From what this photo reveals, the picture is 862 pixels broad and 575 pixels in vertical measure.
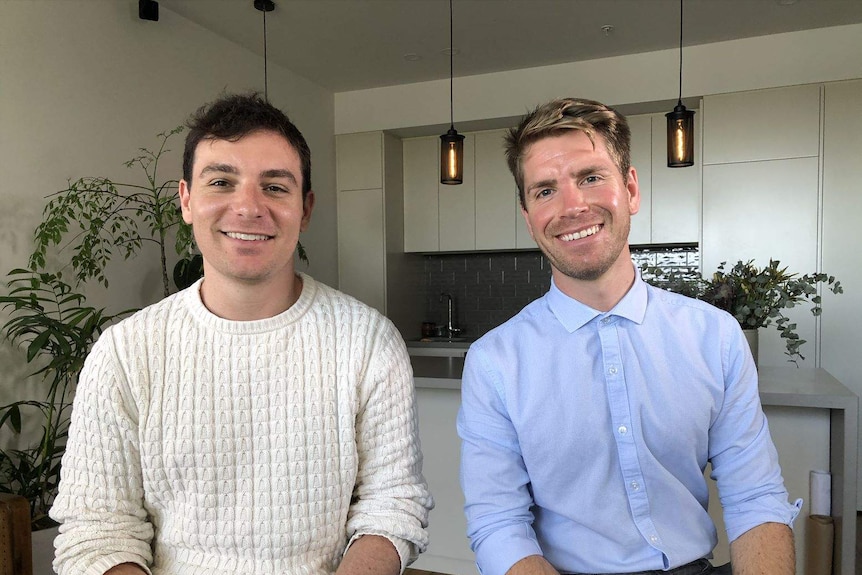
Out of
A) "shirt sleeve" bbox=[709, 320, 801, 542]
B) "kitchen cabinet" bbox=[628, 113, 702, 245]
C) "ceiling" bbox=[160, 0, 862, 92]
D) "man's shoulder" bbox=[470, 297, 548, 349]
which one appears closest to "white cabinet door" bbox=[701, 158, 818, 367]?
"kitchen cabinet" bbox=[628, 113, 702, 245]

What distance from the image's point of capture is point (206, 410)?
1257 millimetres

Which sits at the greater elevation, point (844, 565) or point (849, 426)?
point (849, 426)

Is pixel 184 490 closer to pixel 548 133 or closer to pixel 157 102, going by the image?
pixel 548 133

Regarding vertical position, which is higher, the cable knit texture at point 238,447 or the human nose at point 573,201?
the human nose at point 573,201

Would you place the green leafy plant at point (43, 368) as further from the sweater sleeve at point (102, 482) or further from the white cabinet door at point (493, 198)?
the white cabinet door at point (493, 198)

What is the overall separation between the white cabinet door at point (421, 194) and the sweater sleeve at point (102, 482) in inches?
153

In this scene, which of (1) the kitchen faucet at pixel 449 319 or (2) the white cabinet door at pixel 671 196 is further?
(1) the kitchen faucet at pixel 449 319

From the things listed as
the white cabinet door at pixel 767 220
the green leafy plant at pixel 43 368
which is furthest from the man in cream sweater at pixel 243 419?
the white cabinet door at pixel 767 220

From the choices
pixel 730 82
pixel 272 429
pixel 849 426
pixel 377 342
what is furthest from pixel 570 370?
pixel 730 82

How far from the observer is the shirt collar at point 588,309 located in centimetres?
133

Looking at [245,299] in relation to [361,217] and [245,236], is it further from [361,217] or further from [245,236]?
[361,217]

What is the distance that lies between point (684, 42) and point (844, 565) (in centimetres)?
317

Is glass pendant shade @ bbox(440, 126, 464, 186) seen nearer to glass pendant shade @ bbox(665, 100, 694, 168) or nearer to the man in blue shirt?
glass pendant shade @ bbox(665, 100, 694, 168)

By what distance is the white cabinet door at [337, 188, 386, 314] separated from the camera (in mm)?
4887
